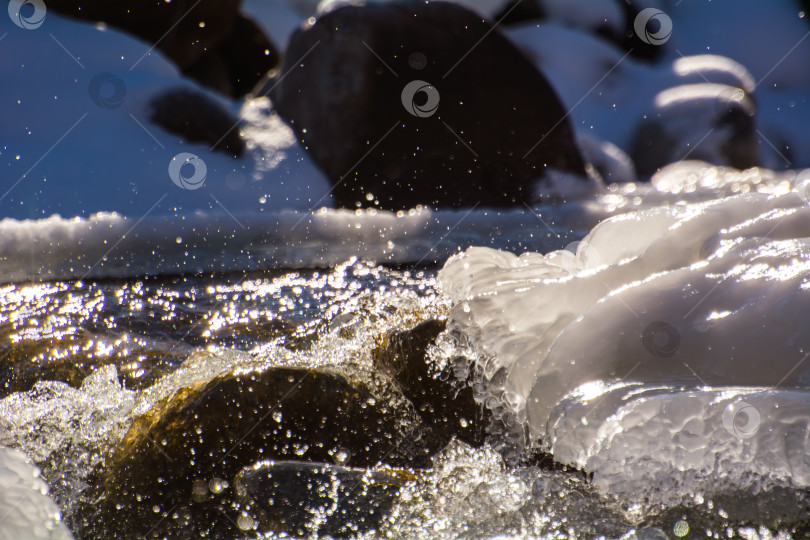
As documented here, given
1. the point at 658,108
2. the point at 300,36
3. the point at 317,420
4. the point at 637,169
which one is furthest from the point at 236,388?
the point at 658,108

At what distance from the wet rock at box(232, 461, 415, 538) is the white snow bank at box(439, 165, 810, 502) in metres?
0.28

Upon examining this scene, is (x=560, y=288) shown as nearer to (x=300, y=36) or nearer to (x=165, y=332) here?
(x=165, y=332)

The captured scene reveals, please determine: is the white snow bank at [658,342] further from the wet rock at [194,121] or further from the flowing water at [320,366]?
the wet rock at [194,121]

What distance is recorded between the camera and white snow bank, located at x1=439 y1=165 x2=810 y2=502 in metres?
1.11

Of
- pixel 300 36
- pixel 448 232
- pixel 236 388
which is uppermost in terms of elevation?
pixel 300 36

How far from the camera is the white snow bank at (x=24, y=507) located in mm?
1029

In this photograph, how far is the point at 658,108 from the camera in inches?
259

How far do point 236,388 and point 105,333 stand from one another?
75 centimetres

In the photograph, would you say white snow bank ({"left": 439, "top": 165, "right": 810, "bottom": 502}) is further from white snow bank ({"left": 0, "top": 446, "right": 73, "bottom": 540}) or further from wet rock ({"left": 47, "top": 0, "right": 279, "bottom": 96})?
wet rock ({"left": 47, "top": 0, "right": 279, "bottom": 96})

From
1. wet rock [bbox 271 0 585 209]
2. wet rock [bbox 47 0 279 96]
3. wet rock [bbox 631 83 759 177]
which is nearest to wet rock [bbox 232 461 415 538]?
wet rock [bbox 271 0 585 209]

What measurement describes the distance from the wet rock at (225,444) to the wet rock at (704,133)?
5.20 m

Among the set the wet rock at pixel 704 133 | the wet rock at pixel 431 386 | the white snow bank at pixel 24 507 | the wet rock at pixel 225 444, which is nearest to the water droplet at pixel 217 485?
the wet rock at pixel 225 444

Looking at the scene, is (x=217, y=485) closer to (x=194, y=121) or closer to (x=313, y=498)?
(x=313, y=498)

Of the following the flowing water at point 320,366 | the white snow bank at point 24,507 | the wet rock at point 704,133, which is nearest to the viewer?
the white snow bank at point 24,507
